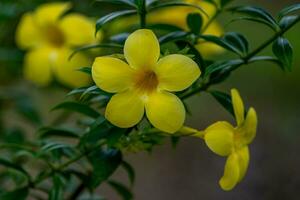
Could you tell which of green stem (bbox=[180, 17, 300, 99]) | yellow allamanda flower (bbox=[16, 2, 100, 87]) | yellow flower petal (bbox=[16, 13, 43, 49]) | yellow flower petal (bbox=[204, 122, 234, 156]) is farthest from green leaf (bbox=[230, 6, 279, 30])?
yellow flower petal (bbox=[16, 13, 43, 49])

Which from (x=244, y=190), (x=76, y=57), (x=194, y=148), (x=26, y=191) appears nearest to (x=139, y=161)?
(x=194, y=148)

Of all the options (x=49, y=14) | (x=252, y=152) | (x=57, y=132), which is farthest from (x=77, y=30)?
(x=252, y=152)

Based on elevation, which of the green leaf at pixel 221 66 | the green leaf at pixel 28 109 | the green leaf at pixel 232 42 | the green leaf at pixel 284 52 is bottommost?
the green leaf at pixel 28 109

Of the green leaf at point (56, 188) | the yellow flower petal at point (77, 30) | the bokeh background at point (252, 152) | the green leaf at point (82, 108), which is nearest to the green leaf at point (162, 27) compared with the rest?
the green leaf at point (82, 108)

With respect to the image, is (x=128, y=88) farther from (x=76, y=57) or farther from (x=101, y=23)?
(x=76, y=57)

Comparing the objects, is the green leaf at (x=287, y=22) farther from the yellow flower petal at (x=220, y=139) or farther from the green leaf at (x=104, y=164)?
the green leaf at (x=104, y=164)

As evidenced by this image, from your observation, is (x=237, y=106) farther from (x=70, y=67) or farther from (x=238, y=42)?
(x=70, y=67)

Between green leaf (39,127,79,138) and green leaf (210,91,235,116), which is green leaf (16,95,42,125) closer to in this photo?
green leaf (39,127,79,138)
